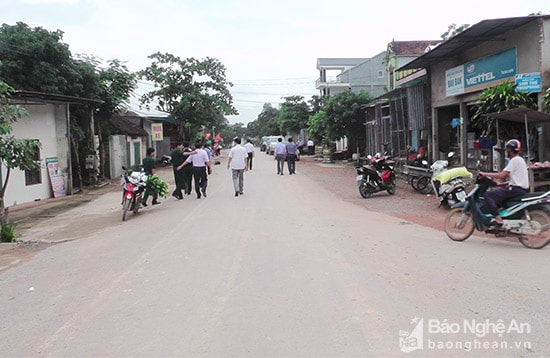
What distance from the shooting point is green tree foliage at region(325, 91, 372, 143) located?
2978 cm

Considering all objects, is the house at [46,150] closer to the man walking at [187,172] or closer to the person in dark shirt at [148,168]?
the person in dark shirt at [148,168]

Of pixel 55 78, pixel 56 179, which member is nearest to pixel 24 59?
pixel 55 78

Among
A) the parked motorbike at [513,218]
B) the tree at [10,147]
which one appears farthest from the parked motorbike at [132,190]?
the parked motorbike at [513,218]

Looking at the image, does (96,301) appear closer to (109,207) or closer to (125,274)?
(125,274)

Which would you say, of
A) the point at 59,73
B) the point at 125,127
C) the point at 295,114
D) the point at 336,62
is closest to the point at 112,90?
the point at 59,73

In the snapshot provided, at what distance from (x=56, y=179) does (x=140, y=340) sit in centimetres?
1528

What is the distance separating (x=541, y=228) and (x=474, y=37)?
7.98m

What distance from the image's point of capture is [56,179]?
17.9 meters

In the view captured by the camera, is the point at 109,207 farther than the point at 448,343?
Yes

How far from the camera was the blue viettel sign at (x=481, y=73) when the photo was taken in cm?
1309

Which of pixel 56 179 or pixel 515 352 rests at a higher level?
pixel 56 179

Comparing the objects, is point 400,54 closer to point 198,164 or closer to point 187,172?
point 187,172

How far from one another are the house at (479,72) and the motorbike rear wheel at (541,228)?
472cm

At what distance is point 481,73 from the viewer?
14.6 metres
